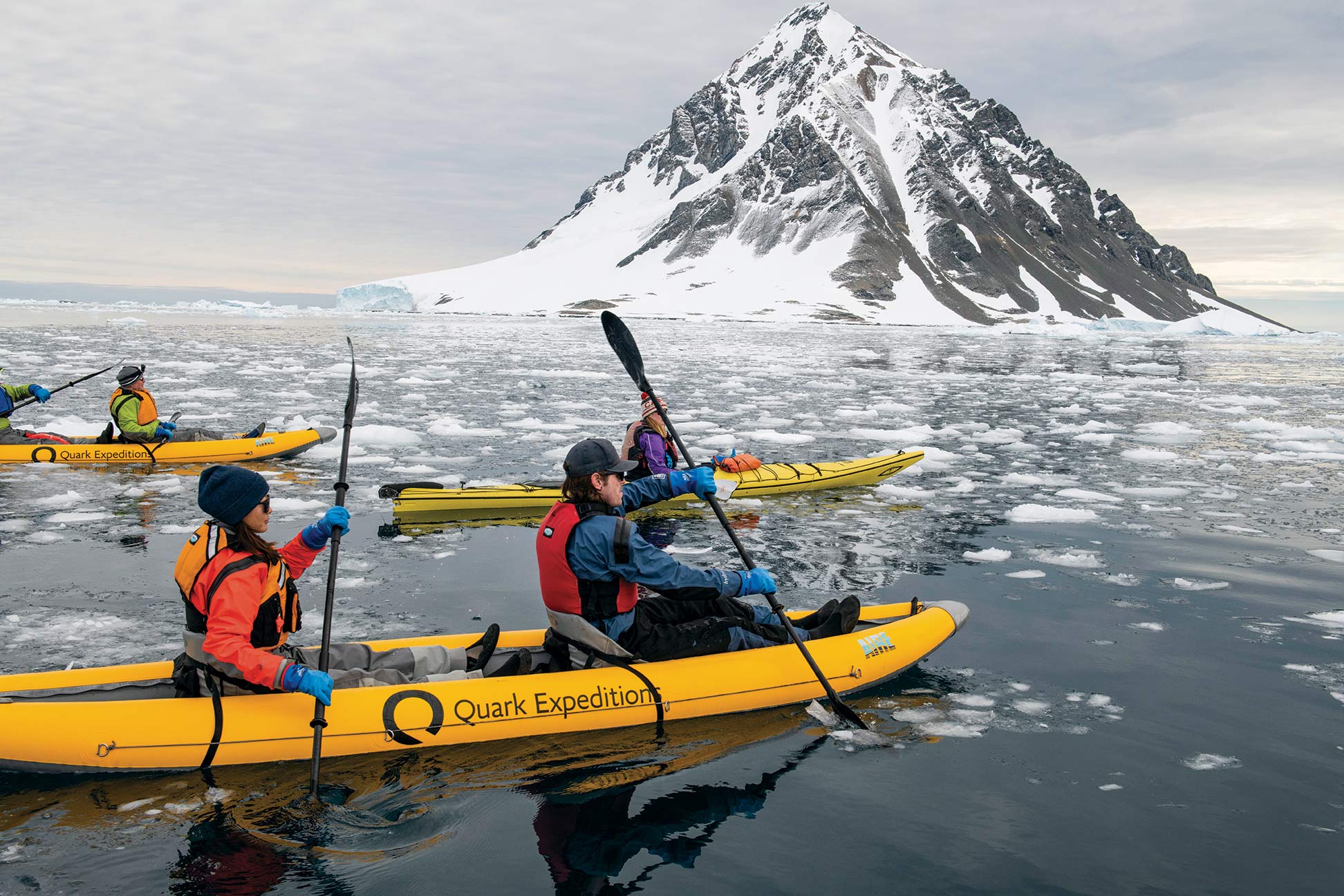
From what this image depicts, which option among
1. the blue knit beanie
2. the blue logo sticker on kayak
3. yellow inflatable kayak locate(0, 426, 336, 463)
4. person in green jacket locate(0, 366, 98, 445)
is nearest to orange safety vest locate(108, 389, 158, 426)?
yellow inflatable kayak locate(0, 426, 336, 463)

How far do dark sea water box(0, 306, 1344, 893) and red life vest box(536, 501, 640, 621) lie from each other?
66 centimetres

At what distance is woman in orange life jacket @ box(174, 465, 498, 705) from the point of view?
3.76 m

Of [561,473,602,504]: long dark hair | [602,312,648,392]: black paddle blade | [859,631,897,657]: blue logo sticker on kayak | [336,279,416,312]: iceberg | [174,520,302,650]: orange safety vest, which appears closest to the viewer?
[174,520,302,650]: orange safety vest

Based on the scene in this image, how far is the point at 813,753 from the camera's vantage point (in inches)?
178

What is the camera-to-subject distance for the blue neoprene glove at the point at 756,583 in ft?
15.6

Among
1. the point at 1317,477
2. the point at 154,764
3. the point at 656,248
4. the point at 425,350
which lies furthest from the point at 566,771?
the point at 656,248

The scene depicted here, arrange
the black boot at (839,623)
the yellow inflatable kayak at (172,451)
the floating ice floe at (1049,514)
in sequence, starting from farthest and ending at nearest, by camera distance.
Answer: the yellow inflatable kayak at (172,451)
the floating ice floe at (1049,514)
the black boot at (839,623)

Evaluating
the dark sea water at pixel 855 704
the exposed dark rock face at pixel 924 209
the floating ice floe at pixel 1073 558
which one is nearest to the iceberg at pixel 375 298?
the exposed dark rock face at pixel 924 209

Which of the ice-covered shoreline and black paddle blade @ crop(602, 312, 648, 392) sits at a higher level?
the ice-covered shoreline

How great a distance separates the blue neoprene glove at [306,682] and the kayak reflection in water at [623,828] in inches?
41.5

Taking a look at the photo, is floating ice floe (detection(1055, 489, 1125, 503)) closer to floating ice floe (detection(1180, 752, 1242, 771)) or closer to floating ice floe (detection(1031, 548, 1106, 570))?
floating ice floe (detection(1031, 548, 1106, 570))

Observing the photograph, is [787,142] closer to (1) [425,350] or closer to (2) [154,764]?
(1) [425,350]

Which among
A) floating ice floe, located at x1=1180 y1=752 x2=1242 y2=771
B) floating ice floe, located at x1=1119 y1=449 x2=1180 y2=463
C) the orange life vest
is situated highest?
the orange life vest

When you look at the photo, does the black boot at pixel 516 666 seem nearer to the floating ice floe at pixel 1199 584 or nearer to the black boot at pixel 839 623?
the black boot at pixel 839 623
